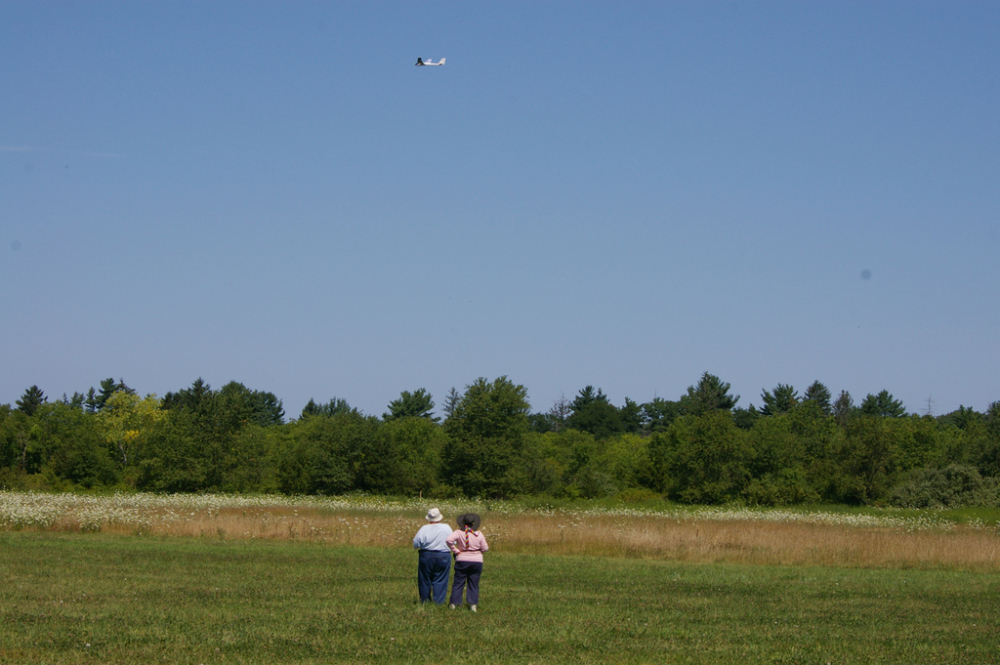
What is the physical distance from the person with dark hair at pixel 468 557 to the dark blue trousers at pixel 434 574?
25 cm

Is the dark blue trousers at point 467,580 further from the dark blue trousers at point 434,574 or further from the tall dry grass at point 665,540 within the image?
the tall dry grass at point 665,540

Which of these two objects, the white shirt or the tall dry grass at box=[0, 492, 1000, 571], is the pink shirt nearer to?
the white shirt

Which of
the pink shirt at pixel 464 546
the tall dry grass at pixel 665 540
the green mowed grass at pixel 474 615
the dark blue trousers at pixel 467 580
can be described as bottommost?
the tall dry grass at pixel 665 540

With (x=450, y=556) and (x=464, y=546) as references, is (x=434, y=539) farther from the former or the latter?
(x=464, y=546)

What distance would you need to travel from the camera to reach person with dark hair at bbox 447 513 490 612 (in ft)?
52.6

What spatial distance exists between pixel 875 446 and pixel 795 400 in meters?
95.5

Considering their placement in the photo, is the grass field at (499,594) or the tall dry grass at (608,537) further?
the tall dry grass at (608,537)

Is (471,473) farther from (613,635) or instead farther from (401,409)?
(401,409)

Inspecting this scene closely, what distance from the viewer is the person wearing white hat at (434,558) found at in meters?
16.2

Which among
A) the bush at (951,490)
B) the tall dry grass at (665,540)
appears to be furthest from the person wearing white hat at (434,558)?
the bush at (951,490)

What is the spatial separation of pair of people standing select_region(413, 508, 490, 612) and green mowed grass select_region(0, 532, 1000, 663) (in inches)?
20.1

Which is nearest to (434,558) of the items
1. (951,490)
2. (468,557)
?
(468,557)

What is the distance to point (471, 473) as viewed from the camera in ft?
257

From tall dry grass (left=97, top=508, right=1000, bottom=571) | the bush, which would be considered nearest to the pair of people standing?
tall dry grass (left=97, top=508, right=1000, bottom=571)
